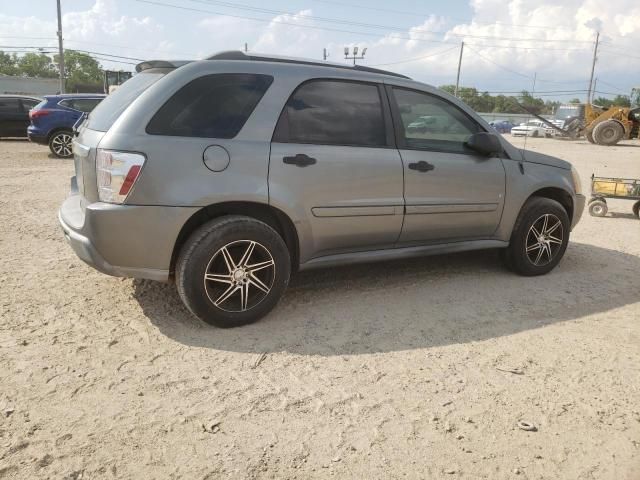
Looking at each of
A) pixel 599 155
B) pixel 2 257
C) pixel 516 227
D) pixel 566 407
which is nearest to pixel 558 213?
pixel 516 227

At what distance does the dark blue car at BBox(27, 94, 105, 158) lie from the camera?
1321 centimetres

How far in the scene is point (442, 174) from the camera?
4328 mm

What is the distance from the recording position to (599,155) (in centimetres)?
2069

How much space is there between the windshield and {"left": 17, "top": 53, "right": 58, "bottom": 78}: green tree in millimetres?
113318

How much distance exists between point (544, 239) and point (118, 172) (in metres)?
3.80

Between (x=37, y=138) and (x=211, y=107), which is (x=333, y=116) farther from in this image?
(x=37, y=138)

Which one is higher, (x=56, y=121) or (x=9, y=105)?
(x=9, y=105)

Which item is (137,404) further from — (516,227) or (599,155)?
(599,155)

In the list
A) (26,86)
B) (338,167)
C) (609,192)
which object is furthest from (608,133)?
(26,86)

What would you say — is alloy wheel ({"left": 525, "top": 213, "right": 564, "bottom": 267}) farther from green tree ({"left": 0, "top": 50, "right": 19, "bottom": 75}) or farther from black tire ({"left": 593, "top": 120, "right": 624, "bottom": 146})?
green tree ({"left": 0, "top": 50, "right": 19, "bottom": 75})

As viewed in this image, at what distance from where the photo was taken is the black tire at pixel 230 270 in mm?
3416

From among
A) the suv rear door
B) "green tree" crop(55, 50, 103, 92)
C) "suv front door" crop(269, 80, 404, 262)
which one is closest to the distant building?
"green tree" crop(55, 50, 103, 92)

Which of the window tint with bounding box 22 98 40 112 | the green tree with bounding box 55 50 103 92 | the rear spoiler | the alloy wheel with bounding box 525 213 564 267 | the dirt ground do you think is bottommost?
the dirt ground

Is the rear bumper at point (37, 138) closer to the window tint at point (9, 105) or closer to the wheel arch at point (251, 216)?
the window tint at point (9, 105)
